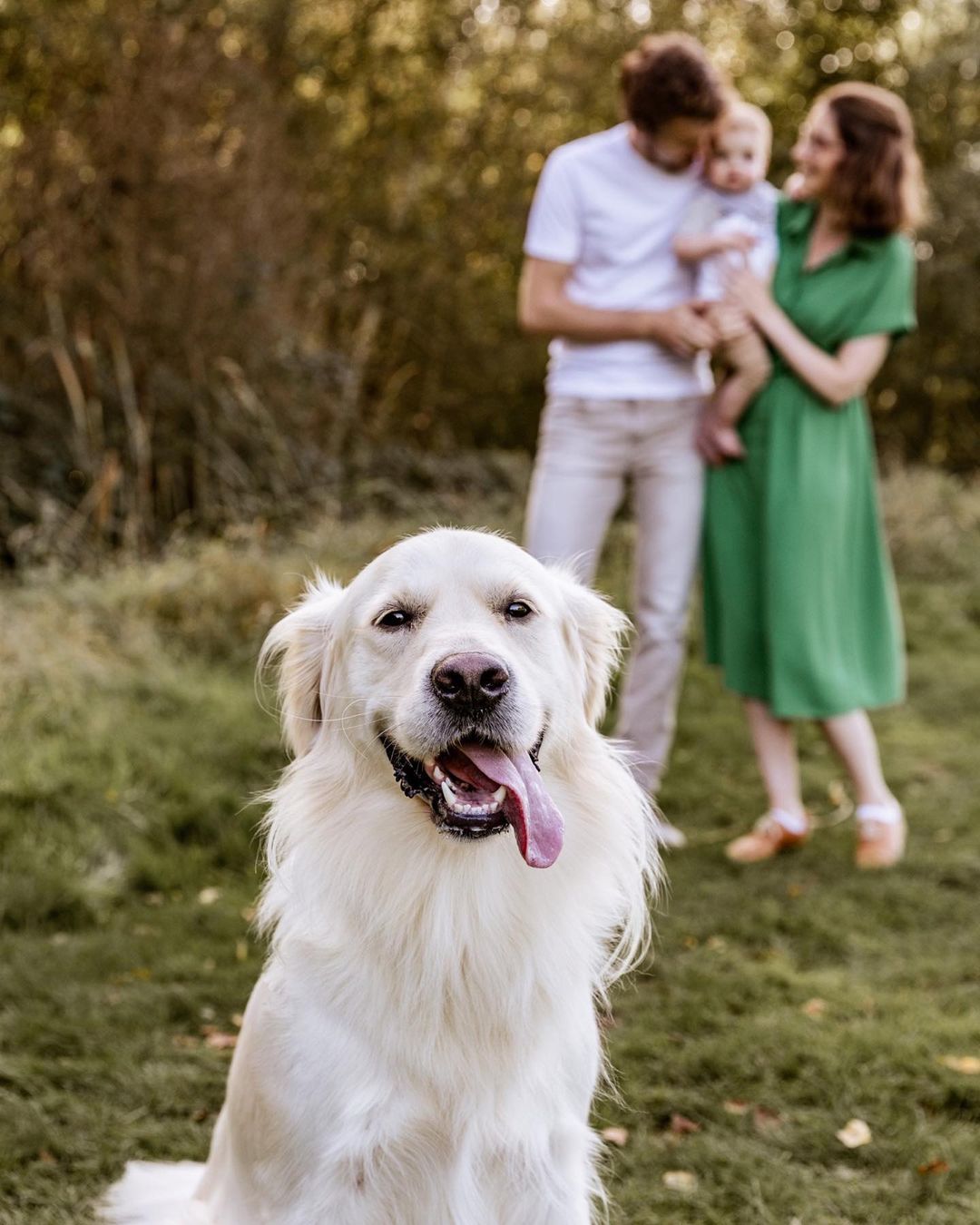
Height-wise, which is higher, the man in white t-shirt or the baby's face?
the baby's face

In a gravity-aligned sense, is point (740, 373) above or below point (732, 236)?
below

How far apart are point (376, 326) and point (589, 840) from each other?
933cm

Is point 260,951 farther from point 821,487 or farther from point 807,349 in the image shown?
point 807,349

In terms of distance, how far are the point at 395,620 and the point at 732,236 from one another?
8.79ft

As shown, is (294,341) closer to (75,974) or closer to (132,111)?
(132,111)

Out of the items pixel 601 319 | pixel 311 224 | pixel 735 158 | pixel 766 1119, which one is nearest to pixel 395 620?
pixel 766 1119

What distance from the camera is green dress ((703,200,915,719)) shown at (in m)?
4.62

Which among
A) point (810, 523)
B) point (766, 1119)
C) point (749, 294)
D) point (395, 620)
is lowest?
point (766, 1119)

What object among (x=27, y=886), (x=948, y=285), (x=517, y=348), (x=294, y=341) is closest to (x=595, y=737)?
(x=27, y=886)

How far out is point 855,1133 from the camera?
10.3 feet

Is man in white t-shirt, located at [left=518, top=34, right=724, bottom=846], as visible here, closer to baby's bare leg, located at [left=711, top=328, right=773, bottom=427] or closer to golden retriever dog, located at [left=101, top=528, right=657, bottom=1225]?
baby's bare leg, located at [left=711, top=328, right=773, bottom=427]

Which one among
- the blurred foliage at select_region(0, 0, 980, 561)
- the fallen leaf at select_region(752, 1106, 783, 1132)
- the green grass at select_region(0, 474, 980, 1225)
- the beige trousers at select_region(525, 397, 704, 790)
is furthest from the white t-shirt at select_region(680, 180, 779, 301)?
the blurred foliage at select_region(0, 0, 980, 561)

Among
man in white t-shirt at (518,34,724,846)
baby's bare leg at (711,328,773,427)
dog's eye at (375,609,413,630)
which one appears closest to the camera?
dog's eye at (375,609,413,630)

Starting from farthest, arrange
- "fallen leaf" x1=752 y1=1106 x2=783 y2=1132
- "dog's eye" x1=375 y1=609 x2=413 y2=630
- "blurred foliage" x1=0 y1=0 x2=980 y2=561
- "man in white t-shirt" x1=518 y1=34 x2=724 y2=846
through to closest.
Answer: "blurred foliage" x1=0 y1=0 x2=980 y2=561 < "man in white t-shirt" x1=518 y1=34 x2=724 y2=846 < "fallen leaf" x1=752 y1=1106 x2=783 y2=1132 < "dog's eye" x1=375 y1=609 x2=413 y2=630
